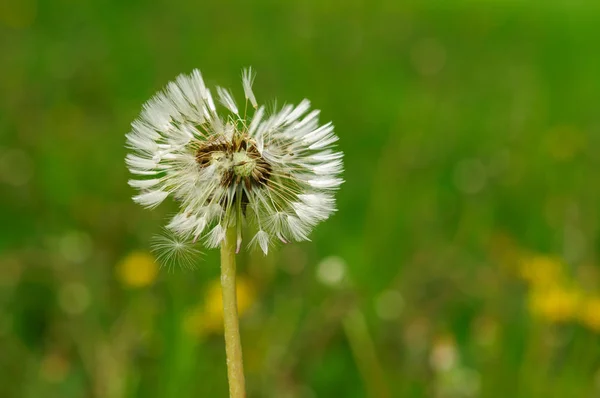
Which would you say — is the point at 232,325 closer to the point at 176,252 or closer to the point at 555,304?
the point at 176,252

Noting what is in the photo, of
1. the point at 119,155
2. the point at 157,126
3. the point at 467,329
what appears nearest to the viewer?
the point at 157,126

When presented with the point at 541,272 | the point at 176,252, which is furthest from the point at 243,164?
the point at 541,272

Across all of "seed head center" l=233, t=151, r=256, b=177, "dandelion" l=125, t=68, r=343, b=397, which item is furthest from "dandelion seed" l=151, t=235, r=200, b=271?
"seed head center" l=233, t=151, r=256, b=177

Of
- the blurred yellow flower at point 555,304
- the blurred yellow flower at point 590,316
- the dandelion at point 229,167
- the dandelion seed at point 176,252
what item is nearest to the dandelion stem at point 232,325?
the dandelion at point 229,167

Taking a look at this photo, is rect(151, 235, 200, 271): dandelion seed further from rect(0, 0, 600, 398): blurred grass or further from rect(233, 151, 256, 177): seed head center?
rect(0, 0, 600, 398): blurred grass

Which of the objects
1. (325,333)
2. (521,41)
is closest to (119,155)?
(325,333)

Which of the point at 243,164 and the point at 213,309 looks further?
the point at 213,309

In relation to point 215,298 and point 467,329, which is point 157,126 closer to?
point 215,298
